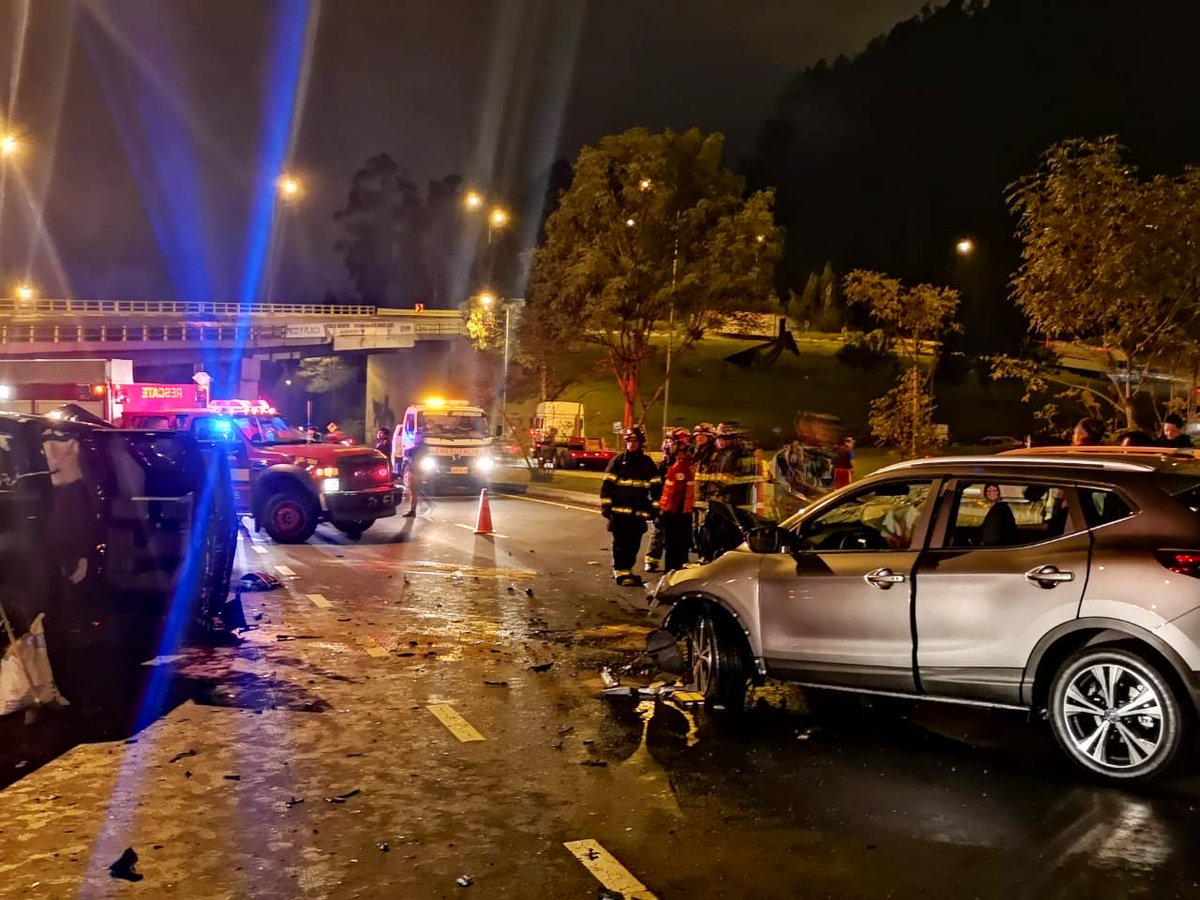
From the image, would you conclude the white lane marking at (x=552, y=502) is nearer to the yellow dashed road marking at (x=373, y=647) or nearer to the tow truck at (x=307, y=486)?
the tow truck at (x=307, y=486)

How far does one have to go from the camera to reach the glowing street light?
119ft

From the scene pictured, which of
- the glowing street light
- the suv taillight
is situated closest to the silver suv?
the suv taillight

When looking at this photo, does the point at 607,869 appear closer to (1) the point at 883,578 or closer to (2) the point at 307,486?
(1) the point at 883,578

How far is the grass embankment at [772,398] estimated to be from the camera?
52469 millimetres

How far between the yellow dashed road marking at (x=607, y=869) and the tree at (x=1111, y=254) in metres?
10.8

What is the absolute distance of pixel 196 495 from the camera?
8211 millimetres

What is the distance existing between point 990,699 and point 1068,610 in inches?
25.5

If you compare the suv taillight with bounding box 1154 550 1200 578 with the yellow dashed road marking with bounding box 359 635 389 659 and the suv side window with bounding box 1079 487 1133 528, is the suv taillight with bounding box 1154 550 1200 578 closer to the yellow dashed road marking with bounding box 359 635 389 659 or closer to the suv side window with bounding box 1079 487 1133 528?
the suv side window with bounding box 1079 487 1133 528

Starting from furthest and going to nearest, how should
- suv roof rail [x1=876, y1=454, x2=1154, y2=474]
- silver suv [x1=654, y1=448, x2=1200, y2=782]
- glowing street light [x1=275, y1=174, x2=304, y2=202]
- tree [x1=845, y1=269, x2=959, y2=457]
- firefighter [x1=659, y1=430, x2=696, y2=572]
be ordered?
1. glowing street light [x1=275, y1=174, x2=304, y2=202]
2. tree [x1=845, y1=269, x2=959, y2=457]
3. firefighter [x1=659, y1=430, x2=696, y2=572]
4. suv roof rail [x1=876, y1=454, x2=1154, y2=474]
5. silver suv [x1=654, y1=448, x2=1200, y2=782]

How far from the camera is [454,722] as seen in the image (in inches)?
248

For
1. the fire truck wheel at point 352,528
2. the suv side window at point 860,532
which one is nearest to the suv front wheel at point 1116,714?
the suv side window at point 860,532

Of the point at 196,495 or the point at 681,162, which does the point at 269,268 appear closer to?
the point at 681,162

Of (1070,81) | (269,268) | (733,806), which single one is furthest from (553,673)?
(1070,81)

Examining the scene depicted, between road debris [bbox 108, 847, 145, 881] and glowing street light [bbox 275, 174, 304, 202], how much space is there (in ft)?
114
